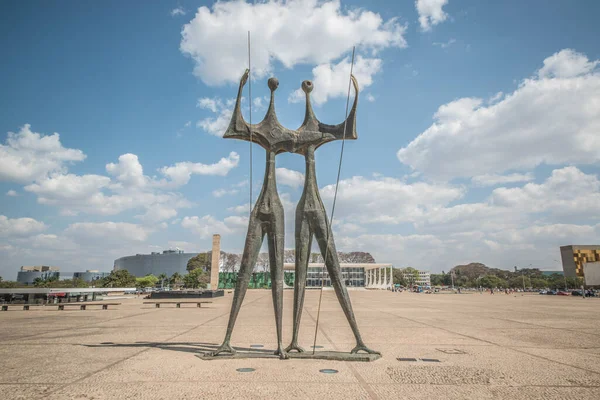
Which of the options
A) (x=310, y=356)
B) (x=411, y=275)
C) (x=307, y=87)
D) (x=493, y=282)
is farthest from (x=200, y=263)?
(x=310, y=356)

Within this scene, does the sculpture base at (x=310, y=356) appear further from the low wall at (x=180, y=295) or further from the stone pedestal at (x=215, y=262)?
the stone pedestal at (x=215, y=262)

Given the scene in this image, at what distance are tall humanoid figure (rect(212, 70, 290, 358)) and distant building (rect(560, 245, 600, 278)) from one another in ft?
382

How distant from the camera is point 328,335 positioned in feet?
37.1

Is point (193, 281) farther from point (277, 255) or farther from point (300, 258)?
point (300, 258)

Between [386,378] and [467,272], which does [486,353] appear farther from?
[467,272]

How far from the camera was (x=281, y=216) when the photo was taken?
336 inches

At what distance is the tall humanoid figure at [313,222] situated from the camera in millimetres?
8195

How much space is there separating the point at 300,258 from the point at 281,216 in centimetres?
106

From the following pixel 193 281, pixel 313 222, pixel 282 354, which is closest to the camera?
pixel 282 354

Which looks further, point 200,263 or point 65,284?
point 200,263

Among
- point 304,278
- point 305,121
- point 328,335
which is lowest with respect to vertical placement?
point 328,335

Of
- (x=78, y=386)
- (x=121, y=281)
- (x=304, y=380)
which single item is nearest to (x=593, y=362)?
(x=304, y=380)

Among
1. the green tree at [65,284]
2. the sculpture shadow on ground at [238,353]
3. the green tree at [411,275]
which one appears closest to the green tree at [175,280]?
the green tree at [65,284]

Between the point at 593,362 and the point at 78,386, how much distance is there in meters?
9.47
